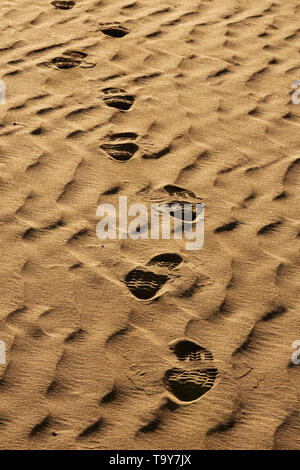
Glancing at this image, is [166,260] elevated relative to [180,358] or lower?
elevated

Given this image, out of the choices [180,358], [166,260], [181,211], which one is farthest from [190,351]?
[181,211]

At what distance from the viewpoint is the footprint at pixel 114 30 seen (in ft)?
15.7

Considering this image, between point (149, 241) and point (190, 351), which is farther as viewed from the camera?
point (149, 241)

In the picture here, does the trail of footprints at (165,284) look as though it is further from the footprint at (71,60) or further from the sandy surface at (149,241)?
the footprint at (71,60)

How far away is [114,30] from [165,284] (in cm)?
254

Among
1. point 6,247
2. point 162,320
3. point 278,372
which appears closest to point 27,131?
point 6,247

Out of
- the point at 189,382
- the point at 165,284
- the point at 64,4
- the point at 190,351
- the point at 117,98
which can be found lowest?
the point at 189,382

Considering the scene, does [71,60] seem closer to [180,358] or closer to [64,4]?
[64,4]

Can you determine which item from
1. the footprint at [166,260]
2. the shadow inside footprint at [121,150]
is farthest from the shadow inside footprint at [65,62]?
the footprint at [166,260]

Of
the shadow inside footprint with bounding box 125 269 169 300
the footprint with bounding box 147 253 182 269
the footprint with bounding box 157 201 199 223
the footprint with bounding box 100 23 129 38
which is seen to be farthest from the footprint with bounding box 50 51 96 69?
the shadow inside footprint with bounding box 125 269 169 300

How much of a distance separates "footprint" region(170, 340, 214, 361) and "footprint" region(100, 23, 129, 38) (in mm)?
2783

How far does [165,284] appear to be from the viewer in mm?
2912

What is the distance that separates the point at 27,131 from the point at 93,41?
1.19 meters
